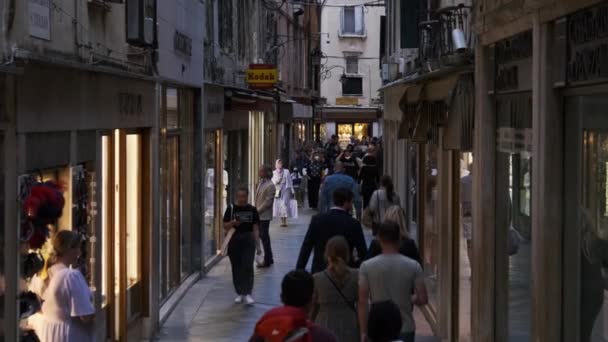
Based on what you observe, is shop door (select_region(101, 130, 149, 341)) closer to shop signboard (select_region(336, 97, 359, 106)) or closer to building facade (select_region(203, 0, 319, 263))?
building facade (select_region(203, 0, 319, 263))

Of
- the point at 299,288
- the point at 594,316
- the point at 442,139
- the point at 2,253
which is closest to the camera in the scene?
the point at 299,288

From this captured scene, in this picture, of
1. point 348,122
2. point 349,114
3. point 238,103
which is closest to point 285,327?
point 238,103

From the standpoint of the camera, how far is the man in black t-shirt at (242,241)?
52.3 feet

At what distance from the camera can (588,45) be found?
24.8 feet

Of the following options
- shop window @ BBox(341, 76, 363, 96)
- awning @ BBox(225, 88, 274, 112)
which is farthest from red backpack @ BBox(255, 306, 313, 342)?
shop window @ BBox(341, 76, 363, 96)

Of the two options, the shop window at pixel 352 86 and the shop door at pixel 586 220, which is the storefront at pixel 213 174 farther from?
the shop window at pixel 352 86

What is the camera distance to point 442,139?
1359 cm

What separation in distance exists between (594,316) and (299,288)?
6.63ft

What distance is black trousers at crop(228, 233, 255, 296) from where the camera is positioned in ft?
52.4

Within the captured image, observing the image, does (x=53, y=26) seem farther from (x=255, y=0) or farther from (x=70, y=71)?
(x=255, y=0)

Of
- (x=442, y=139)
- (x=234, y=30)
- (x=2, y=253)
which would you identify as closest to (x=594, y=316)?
(x=2, y=253)

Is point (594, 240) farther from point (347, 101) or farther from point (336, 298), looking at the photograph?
point (347, 101)

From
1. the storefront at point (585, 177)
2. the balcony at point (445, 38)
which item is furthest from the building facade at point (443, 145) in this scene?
the storefront at point (585, 177)

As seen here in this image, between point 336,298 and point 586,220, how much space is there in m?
2.10
